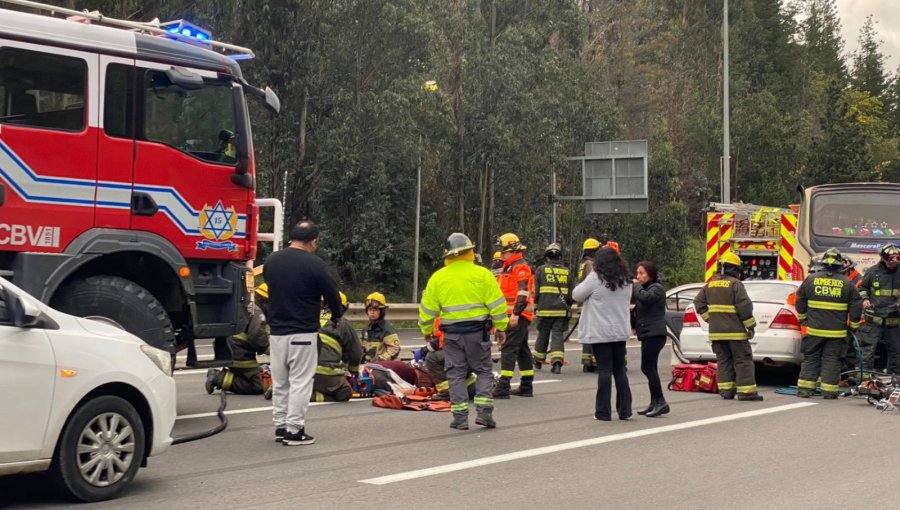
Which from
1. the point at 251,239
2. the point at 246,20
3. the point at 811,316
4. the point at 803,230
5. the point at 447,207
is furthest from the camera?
the point at 447,207

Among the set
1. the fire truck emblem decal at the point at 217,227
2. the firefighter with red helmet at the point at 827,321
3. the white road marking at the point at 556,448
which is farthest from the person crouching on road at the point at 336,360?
the firefighter with red helmet at the point at 827,321

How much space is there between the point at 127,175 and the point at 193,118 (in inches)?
38.5

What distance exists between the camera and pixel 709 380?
13156 millimetres

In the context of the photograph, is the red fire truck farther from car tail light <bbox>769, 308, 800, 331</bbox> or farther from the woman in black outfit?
car tail light <bbox>769, 308, 800, 331</bbox>

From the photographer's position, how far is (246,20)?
24797 mm

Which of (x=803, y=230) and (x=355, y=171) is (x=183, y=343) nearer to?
(x=803, y=230)

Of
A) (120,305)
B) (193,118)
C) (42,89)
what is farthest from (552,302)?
(42,89)

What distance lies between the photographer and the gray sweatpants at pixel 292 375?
8.70m

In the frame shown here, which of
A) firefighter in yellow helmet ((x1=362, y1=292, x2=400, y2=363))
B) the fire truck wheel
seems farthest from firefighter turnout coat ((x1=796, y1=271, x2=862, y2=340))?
the fire truck wheel

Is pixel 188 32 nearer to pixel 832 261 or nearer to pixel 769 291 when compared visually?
pixel 832 261

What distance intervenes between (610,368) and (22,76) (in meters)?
→ 6.18

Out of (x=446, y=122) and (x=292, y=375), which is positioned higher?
(x=446, y=122)

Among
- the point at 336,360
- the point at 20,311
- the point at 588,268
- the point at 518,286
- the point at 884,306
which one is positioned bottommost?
the point at 336,360

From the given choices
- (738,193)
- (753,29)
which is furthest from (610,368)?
(753,29)
